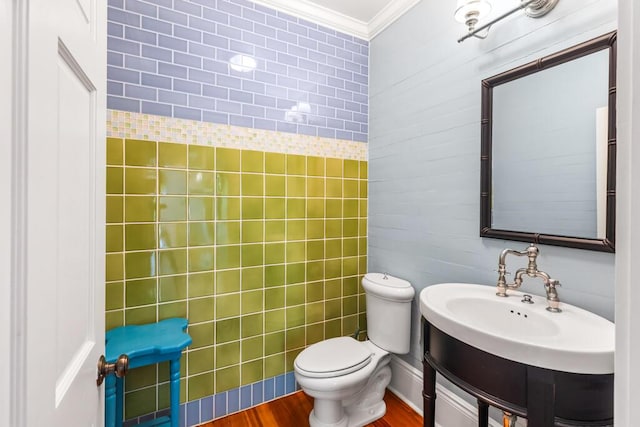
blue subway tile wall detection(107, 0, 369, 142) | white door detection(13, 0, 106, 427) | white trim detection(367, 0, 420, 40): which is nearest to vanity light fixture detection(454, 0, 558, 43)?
white trim detection(367, 0, 420, 40)

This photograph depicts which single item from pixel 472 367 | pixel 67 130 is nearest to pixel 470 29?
pixel 472 367

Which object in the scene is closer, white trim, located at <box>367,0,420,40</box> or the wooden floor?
the wooden floor

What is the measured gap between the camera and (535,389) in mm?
787

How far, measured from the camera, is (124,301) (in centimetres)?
149

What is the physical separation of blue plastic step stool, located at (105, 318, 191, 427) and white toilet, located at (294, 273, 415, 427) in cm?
59

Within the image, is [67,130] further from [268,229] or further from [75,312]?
[268,229]

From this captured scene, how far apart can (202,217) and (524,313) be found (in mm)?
1583

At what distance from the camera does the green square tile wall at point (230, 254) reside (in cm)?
150

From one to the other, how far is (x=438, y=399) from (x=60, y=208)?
188 cm

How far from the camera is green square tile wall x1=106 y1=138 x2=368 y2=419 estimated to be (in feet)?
4.93

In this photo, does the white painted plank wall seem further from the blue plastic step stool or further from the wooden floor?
the blue plastic step stool

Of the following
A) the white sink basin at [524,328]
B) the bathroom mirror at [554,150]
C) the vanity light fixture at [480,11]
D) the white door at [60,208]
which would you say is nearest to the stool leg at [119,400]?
the white door at [60,208]
